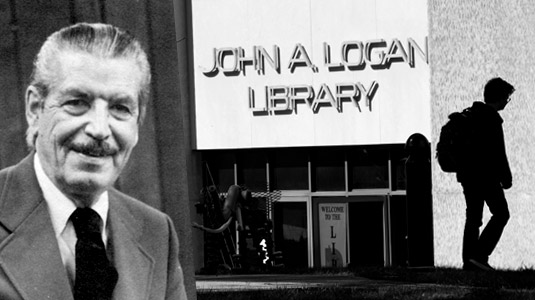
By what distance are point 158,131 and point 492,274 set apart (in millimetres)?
6187

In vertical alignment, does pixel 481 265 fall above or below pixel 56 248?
below

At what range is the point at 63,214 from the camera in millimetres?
4148

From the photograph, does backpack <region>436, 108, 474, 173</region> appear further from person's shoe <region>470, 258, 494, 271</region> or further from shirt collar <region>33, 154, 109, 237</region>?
shirt collar <region>33, 154, 109, 237</region>

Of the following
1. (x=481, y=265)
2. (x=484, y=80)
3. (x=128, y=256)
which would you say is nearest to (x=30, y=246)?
(x=128, y=256)

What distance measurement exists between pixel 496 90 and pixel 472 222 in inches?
42.6

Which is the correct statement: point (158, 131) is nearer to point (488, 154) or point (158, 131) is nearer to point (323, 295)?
point (323, 295)

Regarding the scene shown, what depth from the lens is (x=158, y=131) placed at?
448 centimetres

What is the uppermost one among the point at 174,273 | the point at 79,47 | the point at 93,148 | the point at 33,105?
the point at 79,47

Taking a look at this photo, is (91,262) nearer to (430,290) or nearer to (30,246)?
(30,246)

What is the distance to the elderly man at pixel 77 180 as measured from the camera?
407 cm

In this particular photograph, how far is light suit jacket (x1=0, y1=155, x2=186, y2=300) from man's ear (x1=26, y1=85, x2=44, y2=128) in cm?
11

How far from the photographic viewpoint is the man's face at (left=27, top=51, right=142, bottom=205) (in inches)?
160

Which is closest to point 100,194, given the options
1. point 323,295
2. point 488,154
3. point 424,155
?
point 323,295

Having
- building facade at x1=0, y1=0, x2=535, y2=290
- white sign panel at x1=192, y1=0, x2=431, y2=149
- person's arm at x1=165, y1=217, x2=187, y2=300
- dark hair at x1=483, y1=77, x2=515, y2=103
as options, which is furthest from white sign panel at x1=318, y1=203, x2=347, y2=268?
person's arm at x1=165, y1=217, x2=187, y2=300
